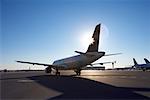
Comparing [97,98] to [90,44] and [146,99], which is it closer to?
[146,99]

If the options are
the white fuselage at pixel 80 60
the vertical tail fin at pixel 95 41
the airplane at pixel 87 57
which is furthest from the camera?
the white fuselage at pixel 80 60

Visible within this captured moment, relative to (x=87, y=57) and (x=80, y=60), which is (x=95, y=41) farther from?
(x=80, y=60)

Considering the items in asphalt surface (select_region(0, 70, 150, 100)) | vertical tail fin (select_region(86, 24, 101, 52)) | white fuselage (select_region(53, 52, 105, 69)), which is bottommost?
asphalt surface (select_region(0, 70, 150, 100))

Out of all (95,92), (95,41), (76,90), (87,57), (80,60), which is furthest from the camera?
(80,60)

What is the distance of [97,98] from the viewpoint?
47.0ft

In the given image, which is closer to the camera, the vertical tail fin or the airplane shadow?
the airplane shadow

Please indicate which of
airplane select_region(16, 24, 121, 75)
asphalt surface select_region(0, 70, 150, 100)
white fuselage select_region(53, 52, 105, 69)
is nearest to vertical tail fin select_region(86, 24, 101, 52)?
airplane select_region(16, 24, 121, 75)

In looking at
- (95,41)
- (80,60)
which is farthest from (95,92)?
(80,60)

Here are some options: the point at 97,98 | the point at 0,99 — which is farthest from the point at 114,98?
the point at 0,99

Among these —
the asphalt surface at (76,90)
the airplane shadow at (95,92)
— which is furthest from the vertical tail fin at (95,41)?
the airplane shadow at (95,92)

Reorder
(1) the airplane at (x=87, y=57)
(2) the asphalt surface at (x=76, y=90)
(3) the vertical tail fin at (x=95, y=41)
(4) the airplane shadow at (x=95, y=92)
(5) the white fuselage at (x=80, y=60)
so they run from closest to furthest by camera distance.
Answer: (4) the airplane shadow at (x=95, y=92), (2) the asphalt surface at (x=76, y=90), (3) the vertical tail fin at (x=95, y=41), (1) the airplane at (x=87, y=57), (5) the white fuselage at (x=80, y=60)

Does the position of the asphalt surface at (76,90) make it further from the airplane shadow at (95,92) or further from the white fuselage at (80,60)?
the white fuselage at (80,60)

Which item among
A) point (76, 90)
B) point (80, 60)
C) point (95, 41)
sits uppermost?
point (95, 41)

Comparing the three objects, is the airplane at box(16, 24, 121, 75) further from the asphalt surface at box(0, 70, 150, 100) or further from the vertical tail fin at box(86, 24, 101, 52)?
the asphalt surface at box(0, 70, 150, 100)
